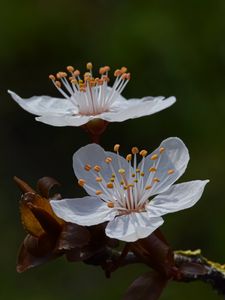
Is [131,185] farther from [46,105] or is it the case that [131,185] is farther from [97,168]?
[46,105]

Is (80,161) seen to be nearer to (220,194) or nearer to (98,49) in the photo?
(220,194)

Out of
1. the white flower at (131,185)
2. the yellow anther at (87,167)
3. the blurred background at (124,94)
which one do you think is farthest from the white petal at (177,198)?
the blurred background at (124,94)

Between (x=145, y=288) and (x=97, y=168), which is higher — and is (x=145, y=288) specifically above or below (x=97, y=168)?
below

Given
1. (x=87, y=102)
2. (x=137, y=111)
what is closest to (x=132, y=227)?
(x=137, y=111)

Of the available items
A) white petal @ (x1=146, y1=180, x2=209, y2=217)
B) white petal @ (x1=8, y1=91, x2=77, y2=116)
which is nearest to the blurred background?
white petal @ (x1=8, y1=91, x2=77, y2=116)

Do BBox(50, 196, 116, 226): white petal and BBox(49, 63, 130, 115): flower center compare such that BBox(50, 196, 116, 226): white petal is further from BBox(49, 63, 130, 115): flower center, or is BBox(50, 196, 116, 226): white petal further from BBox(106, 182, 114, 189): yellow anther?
BBox(49, 63, 130, 115): flower center

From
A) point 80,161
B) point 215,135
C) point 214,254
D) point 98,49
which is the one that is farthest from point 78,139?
point 80,161
